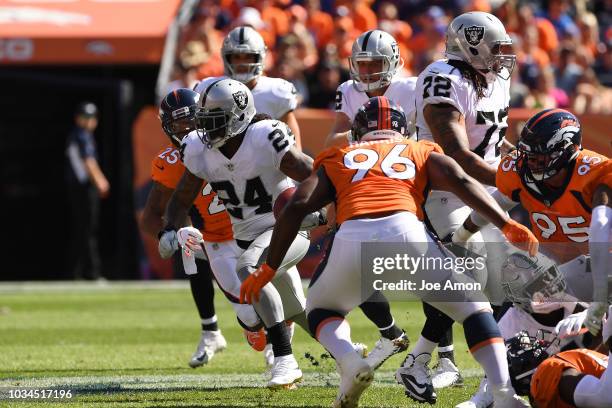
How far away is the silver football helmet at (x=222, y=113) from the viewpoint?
21.9 ft

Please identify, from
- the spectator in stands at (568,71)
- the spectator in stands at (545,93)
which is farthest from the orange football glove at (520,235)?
the spectator in stands at (568,71)

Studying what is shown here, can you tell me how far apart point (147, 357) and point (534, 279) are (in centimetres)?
350

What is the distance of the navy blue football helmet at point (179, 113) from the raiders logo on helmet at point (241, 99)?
2.85ft

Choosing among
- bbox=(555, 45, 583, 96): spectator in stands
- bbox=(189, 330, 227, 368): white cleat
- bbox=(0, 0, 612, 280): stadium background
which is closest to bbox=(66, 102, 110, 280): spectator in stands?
bbox=(0, 0, 612, 280): stadium background

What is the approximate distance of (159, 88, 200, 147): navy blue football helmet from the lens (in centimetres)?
762

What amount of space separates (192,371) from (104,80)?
7.38m

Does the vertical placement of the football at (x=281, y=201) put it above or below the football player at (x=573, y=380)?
above

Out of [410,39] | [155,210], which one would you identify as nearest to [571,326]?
[155,210]

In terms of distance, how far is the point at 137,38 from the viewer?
14.3m

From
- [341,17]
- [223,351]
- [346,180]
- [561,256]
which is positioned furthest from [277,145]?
[341,17]

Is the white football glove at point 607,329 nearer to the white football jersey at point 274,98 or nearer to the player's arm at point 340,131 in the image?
the player's arm at point 340,131

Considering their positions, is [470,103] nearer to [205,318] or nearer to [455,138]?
[455,138]

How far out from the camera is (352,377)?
5.33 metres

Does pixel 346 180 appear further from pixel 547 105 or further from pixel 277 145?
pixel 547 105
